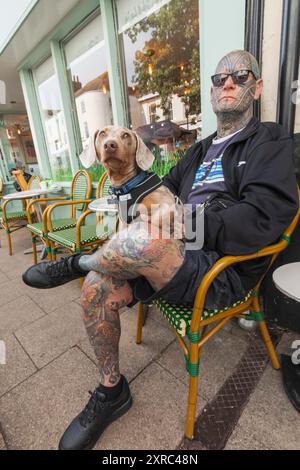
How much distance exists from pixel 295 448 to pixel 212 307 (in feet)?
2.02

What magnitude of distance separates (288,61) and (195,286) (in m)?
1.28

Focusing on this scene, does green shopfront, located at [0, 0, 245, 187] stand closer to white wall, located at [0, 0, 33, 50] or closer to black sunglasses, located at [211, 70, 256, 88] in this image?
white wall, located at [0, 0, 33, 50]

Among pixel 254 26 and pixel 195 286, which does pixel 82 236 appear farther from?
pixel 254 26

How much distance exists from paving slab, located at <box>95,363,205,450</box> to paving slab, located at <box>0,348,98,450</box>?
0.69 feet

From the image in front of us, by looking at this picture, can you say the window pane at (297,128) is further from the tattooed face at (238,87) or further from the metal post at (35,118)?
the metal post at (35,118)

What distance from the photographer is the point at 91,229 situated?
2.29 meters

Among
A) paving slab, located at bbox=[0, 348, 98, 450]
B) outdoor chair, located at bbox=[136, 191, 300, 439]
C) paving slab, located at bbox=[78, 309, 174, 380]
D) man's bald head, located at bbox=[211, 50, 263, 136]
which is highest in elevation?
man's bald head, located at bbox=[211, 50, 263, 136]

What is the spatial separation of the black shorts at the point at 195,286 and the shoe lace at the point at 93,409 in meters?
0.45

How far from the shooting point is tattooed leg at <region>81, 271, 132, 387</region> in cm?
97

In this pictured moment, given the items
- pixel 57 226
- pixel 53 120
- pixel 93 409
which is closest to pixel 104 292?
pixel 93 409

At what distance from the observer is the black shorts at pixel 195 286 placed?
0.87m

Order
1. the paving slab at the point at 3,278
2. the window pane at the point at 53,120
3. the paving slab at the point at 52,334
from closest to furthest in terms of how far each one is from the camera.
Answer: the paving slab at the point at 52,334
the paving slab at the point at 3,278
the window pane at the point at 53,120

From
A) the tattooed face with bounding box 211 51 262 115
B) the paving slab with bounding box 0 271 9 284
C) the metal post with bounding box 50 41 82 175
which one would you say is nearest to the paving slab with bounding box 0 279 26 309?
the paving slab with bounding box 0 271 9 284

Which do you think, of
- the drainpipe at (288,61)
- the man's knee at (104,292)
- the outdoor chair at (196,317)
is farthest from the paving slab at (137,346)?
the drainpipe at (288,61)
